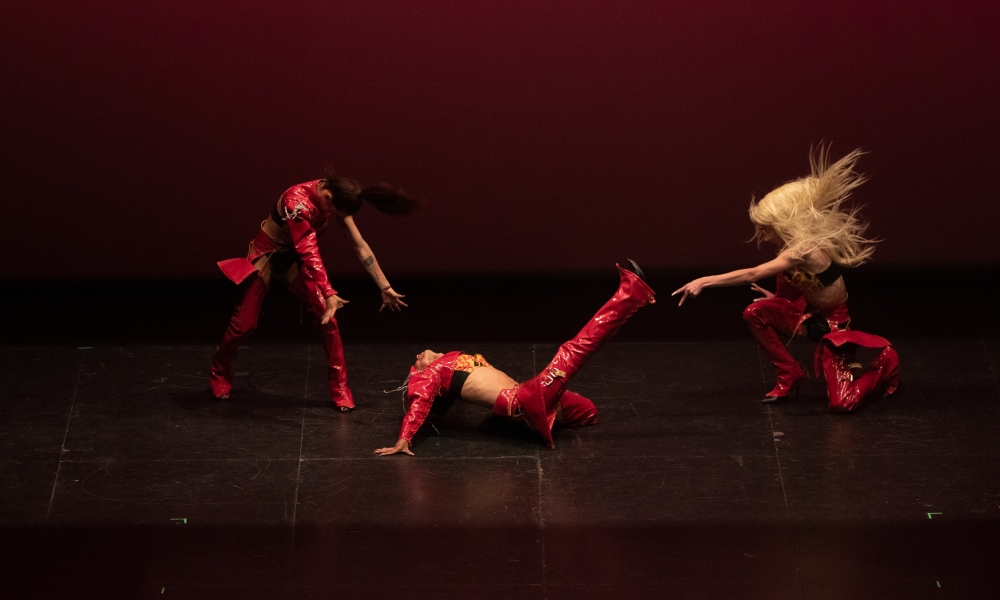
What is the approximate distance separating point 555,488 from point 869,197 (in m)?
2.21

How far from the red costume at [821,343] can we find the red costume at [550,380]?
2.03ft

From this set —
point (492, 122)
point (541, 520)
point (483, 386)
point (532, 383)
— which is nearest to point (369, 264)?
point (483, 386)

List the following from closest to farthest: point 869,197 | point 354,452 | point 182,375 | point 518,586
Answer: point 518,586 < point 354,452 < point 182,375 < point 869,197

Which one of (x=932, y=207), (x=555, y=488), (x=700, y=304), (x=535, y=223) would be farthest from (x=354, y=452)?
(x=932, y=207)

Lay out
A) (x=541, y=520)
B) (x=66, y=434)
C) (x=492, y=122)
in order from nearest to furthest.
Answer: (x=541, y=520) < (x=66, y=434) < (x=492, y=122)

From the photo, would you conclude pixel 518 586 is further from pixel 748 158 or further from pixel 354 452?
pixel 748 158

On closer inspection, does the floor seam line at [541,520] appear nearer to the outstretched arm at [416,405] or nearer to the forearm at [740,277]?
the outstretched arm at [416,405]

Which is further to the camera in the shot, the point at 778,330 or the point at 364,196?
the point at 778,330

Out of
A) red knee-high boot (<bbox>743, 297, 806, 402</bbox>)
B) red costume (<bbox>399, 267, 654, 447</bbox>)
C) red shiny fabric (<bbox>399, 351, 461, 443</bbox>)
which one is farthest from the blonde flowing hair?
red shiny fabric (<bbox>399, 351, 461, 443</bbox>)

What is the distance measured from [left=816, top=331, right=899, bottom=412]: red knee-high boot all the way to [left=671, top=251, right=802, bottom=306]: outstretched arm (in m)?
0.40

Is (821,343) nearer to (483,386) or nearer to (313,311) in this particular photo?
(483,386)

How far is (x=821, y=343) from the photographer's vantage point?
5070 millimetres

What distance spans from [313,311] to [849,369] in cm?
219

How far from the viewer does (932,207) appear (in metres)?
5.74
